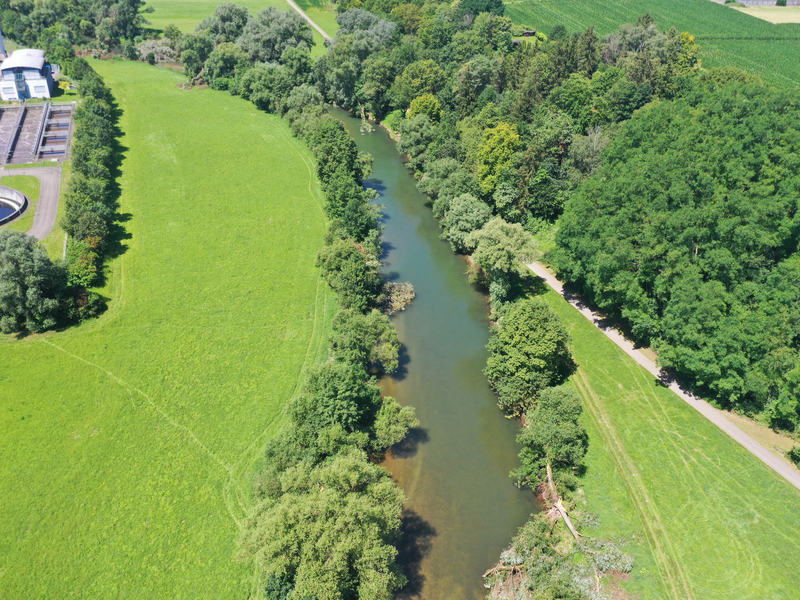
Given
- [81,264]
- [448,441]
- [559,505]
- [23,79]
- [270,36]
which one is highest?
[270,36]

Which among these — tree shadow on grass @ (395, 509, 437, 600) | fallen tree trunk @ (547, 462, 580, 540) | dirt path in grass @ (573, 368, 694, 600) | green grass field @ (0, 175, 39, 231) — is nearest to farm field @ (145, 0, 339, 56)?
green grass field @ (0, 175, 39, 231)

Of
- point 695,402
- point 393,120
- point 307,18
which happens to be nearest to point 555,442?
point 695,402

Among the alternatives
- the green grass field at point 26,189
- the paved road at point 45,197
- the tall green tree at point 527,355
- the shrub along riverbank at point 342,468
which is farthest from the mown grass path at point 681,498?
the green grass field at point 26,189

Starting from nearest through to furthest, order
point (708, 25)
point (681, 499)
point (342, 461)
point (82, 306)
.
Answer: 1. point (342, 461)
2. point (681, 499)
3. point (82, 306)
4. point (708, 25)

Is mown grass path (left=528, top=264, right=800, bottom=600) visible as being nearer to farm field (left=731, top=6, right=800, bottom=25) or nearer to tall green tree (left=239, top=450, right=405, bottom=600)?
tall green tree (left=239, top=450, right=405, bottom=600)

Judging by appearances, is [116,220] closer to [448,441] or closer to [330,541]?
[448,441]

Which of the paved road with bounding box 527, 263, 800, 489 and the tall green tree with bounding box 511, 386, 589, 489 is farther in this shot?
the paved road with bounding box 527, 263, 800, 489

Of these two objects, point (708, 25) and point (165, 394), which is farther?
point (708, 25)
